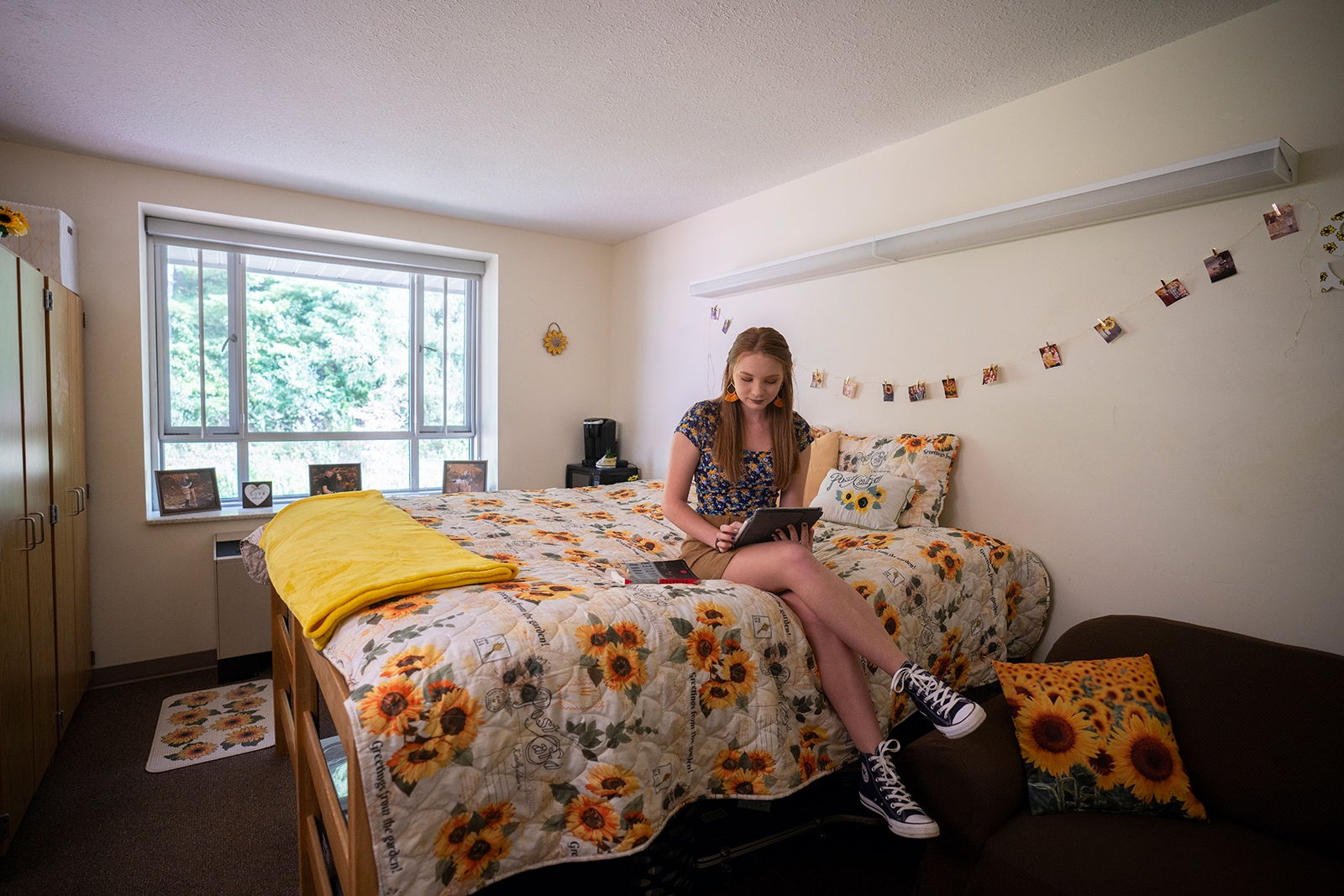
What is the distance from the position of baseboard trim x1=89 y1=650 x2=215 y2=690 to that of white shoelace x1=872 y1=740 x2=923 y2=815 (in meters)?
3.42

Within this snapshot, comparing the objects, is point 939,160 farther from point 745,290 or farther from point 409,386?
point 409,386

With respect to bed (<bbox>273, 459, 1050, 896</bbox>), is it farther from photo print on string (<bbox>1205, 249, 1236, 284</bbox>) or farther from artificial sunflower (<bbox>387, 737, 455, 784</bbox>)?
photo print on string (<bbox>1205, 249, 1236, 284</bbox>)

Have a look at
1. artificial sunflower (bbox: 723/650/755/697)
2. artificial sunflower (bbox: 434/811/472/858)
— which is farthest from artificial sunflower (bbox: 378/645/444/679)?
artificial sunflower (bbox: 723/650/755/697)

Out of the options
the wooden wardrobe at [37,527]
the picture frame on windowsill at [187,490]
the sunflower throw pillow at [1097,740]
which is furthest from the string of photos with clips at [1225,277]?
the picture frame on windowsill at [187,490]

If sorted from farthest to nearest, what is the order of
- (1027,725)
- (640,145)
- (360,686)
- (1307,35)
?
1. (640,145)
2. (1307,35)
3. (1027,725)
4. (360,686)

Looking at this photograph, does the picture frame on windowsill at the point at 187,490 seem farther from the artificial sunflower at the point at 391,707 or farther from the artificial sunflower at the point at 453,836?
the artificial sunflower at the point at 453,836

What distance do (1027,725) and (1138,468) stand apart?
108 cm

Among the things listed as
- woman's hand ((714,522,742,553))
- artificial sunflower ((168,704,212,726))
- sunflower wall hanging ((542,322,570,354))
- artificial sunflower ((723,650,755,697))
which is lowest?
artificial sunflower ((168,704,212,726))


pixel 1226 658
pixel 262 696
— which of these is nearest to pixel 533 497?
pixel 262 696

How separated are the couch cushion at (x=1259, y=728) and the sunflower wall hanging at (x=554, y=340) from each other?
147 inches

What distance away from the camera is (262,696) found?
301 cm

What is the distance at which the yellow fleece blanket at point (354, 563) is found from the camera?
1.42 meters

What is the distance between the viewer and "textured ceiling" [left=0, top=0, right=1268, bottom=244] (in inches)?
77.5

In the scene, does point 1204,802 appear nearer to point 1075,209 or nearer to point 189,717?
point 1075,209
